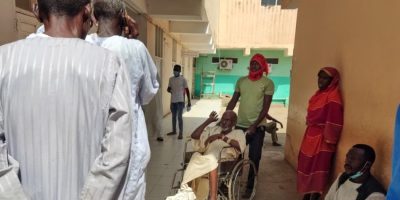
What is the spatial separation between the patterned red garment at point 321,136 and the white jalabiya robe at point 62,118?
7.69 ft

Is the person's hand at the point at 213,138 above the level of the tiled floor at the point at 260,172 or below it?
above

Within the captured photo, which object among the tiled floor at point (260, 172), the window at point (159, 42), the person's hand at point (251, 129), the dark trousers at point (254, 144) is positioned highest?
the window at point (159, 42)

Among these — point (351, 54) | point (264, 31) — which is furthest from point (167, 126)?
point (264, 31)

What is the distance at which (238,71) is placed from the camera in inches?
654

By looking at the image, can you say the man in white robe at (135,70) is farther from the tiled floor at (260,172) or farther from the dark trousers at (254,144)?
the tiled floor at (260,172)

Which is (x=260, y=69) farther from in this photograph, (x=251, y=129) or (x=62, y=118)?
(x=62, y=118)

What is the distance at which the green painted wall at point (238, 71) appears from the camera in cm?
1608

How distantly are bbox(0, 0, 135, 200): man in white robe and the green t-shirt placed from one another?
2.41 meters

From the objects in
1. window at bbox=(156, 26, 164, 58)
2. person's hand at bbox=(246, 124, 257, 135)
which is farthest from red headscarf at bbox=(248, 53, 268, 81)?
window at bbox=(156, 26, 164, 58)

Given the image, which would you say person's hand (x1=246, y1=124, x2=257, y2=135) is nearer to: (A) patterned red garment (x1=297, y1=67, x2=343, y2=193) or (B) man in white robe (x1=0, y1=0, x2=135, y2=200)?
(A) patterned red garment (x1=297, y1=67, x2=343, y2=193)

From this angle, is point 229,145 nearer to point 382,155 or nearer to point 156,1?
point 382,155

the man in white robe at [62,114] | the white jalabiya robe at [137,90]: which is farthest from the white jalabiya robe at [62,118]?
the white jalabiya robe at [137,90]

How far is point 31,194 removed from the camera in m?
1.09

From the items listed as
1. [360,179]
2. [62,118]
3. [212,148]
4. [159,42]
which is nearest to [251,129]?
[212,148]
